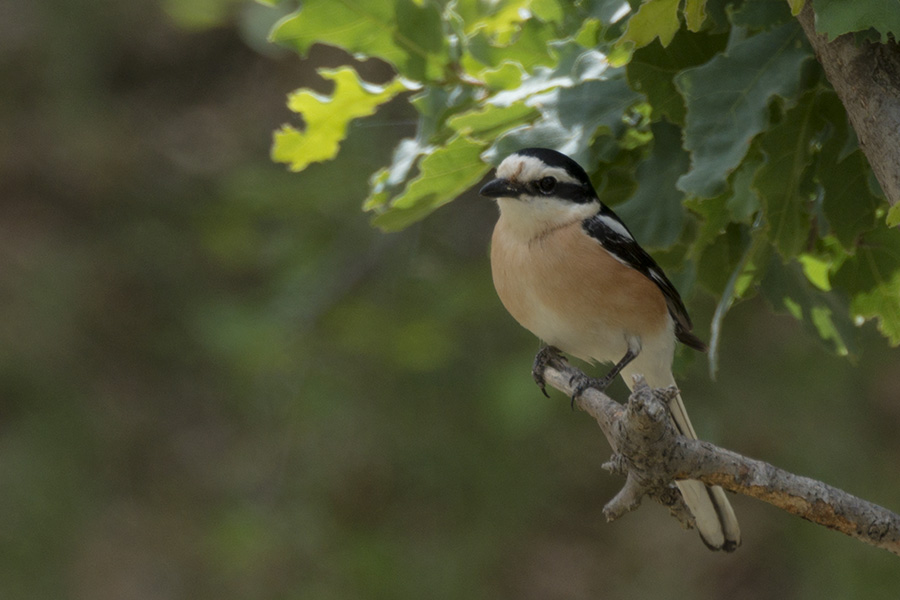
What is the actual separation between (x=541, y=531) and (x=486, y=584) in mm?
1021

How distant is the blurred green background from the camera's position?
6.23 m

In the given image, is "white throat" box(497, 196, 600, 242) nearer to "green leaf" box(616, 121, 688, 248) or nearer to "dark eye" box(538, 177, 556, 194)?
"dark eye" box(538, 177, 556, 194)

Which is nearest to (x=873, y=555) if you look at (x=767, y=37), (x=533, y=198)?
(x=533, y=198)

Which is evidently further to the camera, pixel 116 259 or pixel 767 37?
pixel 116 259

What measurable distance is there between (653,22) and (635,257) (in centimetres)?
99

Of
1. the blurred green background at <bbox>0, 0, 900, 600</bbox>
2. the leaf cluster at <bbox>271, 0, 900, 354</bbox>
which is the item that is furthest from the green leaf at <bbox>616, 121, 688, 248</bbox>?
the blurred green background at <bbox>0, 0, 900, 600</bbox>

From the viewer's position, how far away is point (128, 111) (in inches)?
306

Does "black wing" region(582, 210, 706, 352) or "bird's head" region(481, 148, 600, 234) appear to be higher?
"bird's head" region(481, 148, 600, 234)

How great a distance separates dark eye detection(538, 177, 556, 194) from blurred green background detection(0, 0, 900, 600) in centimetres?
263

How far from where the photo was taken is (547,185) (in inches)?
104

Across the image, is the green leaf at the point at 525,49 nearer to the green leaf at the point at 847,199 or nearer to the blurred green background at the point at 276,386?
the green leaf at the point at 847,199

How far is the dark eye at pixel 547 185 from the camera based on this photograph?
8.61 feet

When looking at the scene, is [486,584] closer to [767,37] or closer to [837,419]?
[837,419]

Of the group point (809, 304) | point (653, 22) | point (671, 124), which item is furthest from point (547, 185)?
point (653, 22)
